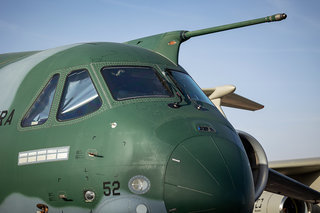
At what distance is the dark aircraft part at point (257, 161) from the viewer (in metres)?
7.23

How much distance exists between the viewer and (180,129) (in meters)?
5.50

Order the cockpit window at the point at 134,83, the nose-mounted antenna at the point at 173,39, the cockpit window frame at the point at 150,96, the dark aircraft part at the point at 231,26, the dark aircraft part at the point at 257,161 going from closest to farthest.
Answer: the cockpit window frame at the point at 150,96 → the cockpit window at the point at 134,83 → the dark aircraft part at the point at 257,161 → the dark aircraft part at the point at 231,26 → the nose-mounted antenna at the point at 173,39

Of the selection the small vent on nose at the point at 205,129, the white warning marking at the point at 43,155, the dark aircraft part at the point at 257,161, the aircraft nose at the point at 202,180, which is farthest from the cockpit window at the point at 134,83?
the dark aircraft part at the point at 257,161

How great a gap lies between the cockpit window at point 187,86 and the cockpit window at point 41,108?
1689 mm

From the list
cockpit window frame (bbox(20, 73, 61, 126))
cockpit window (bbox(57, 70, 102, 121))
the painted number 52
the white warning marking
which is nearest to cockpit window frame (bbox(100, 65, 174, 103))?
cockpit window (bbox(57, 70, 102, 121))

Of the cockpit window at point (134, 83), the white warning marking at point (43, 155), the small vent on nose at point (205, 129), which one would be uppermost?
the cockpit window at point (134, 83)

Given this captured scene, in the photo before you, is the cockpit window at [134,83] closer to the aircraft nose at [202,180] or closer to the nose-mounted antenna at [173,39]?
the aircraft nose at [202,180]

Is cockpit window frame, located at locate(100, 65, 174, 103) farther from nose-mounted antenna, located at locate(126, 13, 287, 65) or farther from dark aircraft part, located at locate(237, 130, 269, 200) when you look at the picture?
nose-mounted antenna, located at locate(126, 13, 287, 65)

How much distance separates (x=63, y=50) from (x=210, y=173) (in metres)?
3.19

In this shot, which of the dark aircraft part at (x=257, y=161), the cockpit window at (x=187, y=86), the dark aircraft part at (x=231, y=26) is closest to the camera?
the cockpit window at (x=187, y=86)

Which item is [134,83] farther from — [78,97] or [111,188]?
[111,188]

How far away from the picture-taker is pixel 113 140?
18.0ft

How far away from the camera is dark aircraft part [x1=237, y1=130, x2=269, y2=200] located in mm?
7230

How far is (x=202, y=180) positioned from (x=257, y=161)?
2546 millimetres
